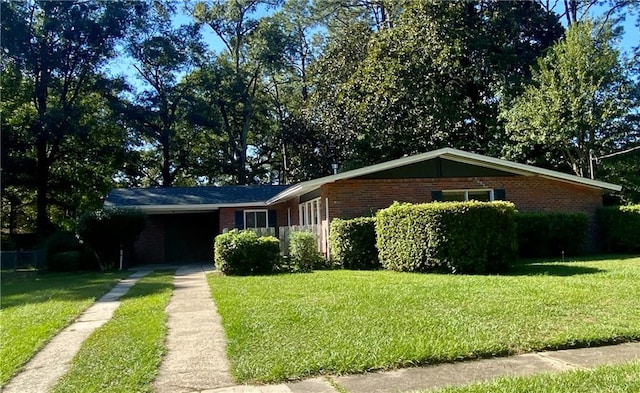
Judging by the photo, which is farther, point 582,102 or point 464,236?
point 582,102

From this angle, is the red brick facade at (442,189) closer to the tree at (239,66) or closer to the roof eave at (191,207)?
the roof eave at (191,207)

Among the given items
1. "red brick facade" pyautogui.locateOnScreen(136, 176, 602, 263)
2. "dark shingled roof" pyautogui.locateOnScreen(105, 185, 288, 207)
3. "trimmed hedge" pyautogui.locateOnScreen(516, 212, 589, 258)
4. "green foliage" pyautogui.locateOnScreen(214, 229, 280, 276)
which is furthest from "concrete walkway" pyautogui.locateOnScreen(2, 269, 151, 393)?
"dark shingled roof" pyautogui.locateOnScreen(105, 185, 288, 207)

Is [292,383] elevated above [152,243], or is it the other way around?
[152,243]

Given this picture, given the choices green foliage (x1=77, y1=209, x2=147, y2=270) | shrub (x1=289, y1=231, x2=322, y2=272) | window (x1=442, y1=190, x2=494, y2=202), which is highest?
window (x1=442, y1=190, x2=494, y2=202)

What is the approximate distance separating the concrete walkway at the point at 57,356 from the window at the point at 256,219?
491 inches

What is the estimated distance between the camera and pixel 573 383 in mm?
3867

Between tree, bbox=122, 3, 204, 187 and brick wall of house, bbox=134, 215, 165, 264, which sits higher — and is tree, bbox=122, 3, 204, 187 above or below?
above

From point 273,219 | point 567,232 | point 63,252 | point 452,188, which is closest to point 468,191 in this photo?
point 452,188

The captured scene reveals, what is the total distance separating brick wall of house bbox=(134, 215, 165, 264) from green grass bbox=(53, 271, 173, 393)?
45.9ft

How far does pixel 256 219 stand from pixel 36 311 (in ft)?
43.6

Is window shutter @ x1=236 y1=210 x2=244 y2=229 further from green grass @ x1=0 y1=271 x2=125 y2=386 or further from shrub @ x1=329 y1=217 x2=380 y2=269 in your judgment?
shrub @ x1=329 y1=217 x2=380 y2=269

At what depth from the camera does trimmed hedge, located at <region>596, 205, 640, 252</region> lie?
14.9 metres

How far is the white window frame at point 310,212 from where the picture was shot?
1632cm

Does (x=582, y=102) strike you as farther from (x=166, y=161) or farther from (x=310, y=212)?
(x=166, y=161)
